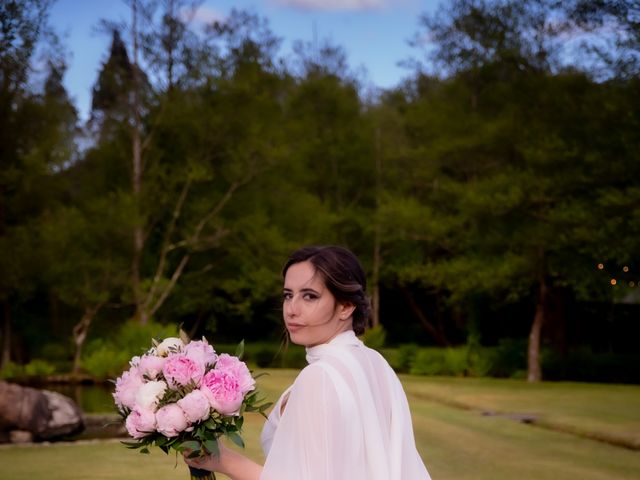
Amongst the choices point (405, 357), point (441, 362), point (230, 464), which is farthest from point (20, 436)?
point (405, 357)

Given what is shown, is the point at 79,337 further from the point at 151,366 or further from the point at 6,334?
the point at 151,366

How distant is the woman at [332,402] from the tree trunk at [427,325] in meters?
39.8

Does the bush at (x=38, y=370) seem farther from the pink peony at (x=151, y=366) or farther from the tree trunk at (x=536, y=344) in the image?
the pink peony at (x=151, y=366)

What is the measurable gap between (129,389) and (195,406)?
33cm

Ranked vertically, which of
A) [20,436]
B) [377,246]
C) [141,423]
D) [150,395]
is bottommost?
[20,436]

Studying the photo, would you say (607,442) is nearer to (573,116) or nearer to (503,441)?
(503,441)

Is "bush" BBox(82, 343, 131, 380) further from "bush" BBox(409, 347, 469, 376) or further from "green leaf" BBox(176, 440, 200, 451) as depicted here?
"green leaf" BBox(176, 440, 200, 451)

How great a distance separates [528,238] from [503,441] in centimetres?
1483

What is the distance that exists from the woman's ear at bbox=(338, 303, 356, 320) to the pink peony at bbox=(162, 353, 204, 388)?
0.57m

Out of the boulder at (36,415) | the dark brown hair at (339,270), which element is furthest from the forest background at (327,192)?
the dark brown hair at (339,270)

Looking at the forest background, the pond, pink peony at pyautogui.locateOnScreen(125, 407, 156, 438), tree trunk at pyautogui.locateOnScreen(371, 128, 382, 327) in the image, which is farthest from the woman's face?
tree trunk at pyautogui.locateOnScreen(371, 128, 382, 327)

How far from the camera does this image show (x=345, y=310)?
155 inches

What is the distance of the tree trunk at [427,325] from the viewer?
144 feet

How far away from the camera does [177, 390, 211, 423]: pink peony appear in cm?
389
